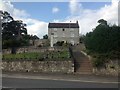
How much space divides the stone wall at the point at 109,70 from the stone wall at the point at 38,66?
2.69m

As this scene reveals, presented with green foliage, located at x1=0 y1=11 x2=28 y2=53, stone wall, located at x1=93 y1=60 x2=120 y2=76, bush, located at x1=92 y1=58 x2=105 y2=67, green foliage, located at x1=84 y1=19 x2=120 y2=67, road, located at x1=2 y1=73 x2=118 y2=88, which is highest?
green foliage, located at x1=0 y1=11 x2=28 y2=53

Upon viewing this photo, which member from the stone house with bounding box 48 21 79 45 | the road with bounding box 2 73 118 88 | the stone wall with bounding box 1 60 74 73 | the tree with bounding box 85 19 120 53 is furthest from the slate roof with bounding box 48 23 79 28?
the road with bounding box 2 73 118 88

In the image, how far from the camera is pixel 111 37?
1336 inches

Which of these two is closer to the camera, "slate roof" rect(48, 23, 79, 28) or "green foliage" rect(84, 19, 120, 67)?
"green foliage" rect(84, 19, 120, 67)

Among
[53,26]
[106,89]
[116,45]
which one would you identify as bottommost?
[106,89]

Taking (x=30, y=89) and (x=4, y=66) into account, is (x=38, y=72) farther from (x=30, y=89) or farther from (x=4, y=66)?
(x=30, y=89)

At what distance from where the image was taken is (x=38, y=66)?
3228cm

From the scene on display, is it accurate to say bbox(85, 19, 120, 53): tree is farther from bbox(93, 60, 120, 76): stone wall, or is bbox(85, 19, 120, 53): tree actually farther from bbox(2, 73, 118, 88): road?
bbox(2, 73, 118, 88): road

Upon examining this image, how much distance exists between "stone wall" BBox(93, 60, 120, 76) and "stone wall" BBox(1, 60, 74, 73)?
2.69m

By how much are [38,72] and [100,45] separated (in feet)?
25.6

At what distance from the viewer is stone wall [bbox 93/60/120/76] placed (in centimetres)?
3135

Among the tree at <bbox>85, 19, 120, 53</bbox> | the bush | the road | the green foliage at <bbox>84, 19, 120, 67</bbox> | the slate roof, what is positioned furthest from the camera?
the slate roof

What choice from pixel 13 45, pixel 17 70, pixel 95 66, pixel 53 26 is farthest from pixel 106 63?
pixel 53 26

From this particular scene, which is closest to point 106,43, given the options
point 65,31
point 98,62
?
point 98,62
